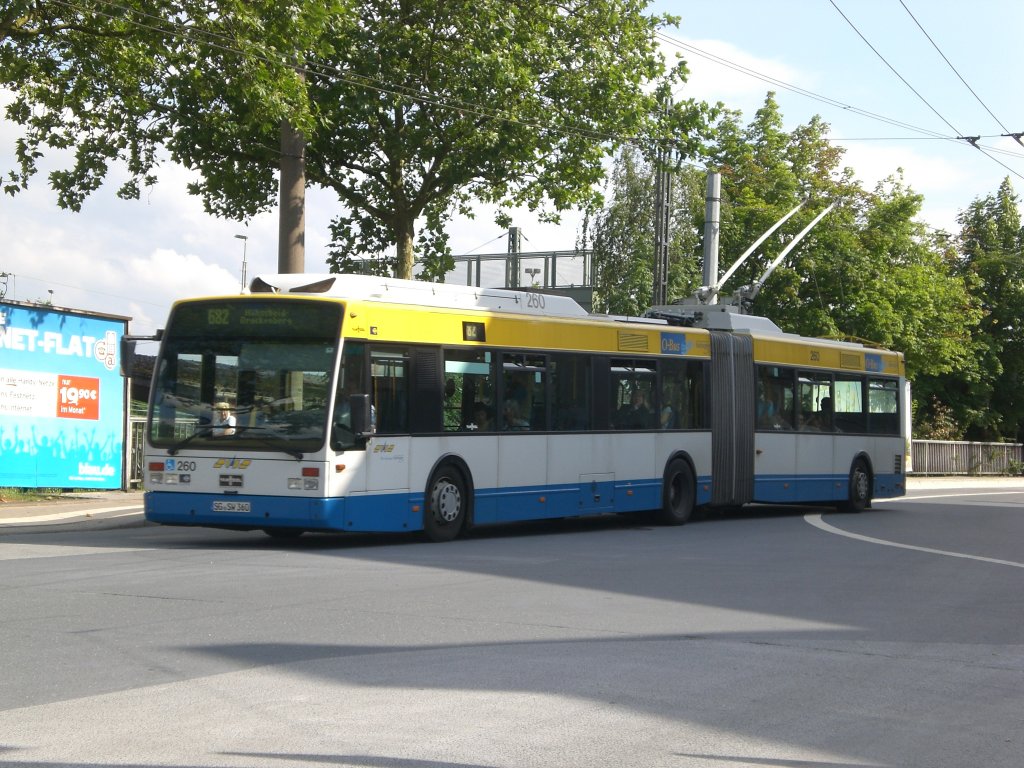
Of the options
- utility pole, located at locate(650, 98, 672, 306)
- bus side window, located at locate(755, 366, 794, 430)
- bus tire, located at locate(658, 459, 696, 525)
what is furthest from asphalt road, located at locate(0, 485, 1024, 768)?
utility pole, located at locate(650, 98, 672, 306)

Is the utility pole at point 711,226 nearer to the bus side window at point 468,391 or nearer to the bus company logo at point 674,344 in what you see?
the bus company logo at point 674,344

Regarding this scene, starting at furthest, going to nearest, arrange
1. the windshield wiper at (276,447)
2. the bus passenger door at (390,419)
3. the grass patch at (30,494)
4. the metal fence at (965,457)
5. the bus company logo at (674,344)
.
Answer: the metal fence at (965,457)
the grass patch at (30,494)
the bus company logo at (674,344)
the bus passenger door at (390,419)
the windshield wiper at (276,447)

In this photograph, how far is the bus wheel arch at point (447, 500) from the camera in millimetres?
16812

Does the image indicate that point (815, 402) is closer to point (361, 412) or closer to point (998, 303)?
point (361, 412)

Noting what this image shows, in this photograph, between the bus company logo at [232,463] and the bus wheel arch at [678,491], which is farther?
the bus wheel arch at [678,491]

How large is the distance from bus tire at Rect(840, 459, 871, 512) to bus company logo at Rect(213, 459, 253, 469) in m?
14.1

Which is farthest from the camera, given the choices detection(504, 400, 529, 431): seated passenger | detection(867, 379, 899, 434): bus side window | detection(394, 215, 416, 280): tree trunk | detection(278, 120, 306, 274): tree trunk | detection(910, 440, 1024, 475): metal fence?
detection(910, 440, 1024, 475): metal fence

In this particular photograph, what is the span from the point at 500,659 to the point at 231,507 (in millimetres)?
7781

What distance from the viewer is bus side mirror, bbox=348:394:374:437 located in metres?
15.4

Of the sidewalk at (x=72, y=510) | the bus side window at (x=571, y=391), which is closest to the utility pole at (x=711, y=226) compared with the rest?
the bus side window at (x=571, y=391)

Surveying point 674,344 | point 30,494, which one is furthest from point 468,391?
point 30,494

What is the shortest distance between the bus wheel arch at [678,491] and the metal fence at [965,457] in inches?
1368

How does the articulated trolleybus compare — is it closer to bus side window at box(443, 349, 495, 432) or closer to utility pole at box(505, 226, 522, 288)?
bus side window at box(443, 349, 495, 432)

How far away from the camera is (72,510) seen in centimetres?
2150
